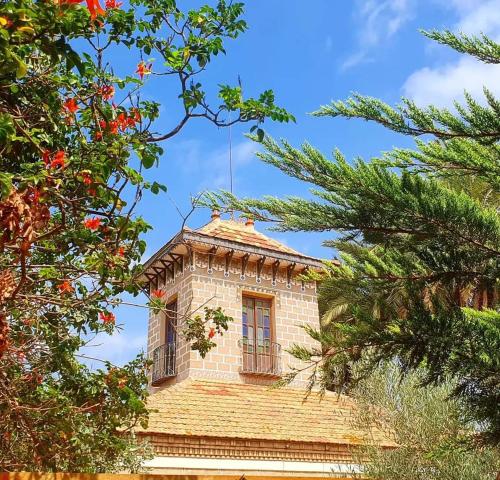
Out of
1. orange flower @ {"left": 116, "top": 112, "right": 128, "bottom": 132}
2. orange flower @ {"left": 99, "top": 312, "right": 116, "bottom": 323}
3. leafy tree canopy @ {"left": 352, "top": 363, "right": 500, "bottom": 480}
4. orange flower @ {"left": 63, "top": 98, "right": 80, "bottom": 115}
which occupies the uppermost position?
orange flower @ {"left": 63, "top": 98, "right": 80, "bottom": 115}

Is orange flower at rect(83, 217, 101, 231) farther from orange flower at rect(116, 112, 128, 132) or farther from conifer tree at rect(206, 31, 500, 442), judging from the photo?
conifer tree at rect(206, 31, 500, 442)

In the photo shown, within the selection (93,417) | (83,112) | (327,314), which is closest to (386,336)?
(93,417)

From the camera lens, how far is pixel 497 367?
23.1ft

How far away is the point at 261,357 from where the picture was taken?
50.1 feet

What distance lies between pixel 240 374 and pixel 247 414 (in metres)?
1.92

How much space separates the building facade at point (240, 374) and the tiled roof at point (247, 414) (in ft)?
0.08

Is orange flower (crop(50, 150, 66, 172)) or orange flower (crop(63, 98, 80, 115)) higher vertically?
orange flower (crop(63, 98, 80, 115))

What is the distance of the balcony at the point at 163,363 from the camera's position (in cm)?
1502

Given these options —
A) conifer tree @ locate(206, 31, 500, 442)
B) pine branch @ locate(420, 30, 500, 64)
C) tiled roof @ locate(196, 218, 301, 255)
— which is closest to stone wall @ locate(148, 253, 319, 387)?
tiled roof @ locate(196, 218, 301, 255)

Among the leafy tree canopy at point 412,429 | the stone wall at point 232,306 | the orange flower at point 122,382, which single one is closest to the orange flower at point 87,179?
the orange flower at point 122,382

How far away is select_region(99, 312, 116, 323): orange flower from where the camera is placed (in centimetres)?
523

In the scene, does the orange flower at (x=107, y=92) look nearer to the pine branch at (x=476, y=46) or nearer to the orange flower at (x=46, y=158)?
the orange flower at (x=46, y=158)

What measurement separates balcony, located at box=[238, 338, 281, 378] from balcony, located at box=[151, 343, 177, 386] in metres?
1.76

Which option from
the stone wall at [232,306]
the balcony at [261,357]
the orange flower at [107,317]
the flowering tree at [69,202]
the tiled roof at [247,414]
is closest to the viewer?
the flowering tree at [69,202]
